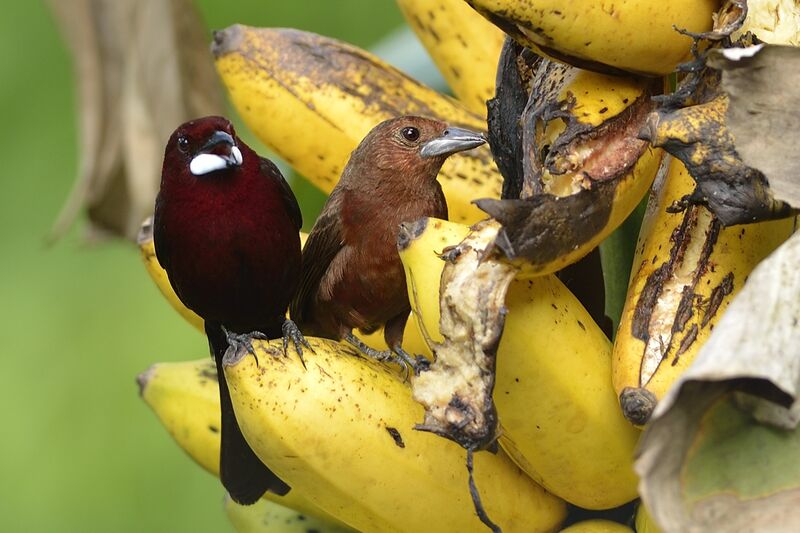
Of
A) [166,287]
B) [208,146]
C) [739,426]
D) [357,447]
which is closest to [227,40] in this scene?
[208,146]

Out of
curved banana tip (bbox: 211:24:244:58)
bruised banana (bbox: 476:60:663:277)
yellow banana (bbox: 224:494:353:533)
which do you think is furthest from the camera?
curved banana tip (bbox: 211:24:244:58)

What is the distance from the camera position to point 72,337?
13.2ft

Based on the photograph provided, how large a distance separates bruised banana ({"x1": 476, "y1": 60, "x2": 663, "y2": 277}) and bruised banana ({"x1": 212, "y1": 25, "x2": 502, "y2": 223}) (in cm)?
47

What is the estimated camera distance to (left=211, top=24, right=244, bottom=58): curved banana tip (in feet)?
5.74

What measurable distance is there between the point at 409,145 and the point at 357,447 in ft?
2.15

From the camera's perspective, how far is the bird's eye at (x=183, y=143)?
1831 mm

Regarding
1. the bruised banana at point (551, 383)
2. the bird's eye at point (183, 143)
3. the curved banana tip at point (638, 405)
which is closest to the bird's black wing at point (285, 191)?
the bird's eye at point (183, 143)

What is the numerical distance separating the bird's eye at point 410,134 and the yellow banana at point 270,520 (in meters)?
0.59

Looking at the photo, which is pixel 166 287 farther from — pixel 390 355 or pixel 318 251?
pixel 390 355

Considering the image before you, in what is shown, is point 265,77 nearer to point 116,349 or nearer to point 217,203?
point 217,203

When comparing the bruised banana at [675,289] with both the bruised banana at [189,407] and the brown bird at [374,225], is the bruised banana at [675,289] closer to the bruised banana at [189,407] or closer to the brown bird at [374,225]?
the brown bird at [374,225]

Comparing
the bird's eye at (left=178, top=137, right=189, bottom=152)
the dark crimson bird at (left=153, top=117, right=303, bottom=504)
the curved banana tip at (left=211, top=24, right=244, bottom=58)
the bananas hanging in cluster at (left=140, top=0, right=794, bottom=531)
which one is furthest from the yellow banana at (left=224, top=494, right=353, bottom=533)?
the curved banana tip at (left=211, top=24, right=244, bottom=58)

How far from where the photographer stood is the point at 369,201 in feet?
6.10

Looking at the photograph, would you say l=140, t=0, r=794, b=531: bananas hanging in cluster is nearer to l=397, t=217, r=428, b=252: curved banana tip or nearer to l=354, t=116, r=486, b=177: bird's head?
Answer: l=397, t=217, r=428, b=252: curved banana tip
